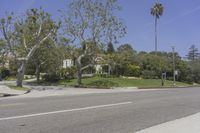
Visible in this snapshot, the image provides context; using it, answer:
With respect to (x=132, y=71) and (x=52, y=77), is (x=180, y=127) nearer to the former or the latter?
(x=52, y=77)

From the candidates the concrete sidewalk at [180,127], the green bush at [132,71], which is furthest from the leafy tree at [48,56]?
the concrete sidewalk at [180,127]

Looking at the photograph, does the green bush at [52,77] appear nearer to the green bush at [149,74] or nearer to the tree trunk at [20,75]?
the tree trunk at [20,75]

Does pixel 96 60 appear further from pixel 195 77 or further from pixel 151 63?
pixel 195 77

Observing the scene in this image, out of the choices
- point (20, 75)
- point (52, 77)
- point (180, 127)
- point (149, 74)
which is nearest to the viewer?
point (180, 127)

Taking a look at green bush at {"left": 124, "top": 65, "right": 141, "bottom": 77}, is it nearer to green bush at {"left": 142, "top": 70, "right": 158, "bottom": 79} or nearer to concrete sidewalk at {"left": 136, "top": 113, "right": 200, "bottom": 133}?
green bush at {"left": 142, "top": 70, "right": 158, "bottom": 79}

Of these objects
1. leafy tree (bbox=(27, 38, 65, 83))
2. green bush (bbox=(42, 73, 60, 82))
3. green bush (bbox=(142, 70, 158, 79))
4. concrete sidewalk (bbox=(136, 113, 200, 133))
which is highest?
leafy tree (bbox=(27, 38, 65, 83))

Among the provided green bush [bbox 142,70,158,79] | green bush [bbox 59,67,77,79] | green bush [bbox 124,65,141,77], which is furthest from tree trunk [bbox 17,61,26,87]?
green bush [bbox 142,70,158,79]

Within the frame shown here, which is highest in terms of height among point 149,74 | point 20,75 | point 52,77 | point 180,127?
point 149,74

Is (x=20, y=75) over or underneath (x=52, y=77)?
over

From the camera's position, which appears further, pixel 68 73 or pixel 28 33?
pixel 68 73

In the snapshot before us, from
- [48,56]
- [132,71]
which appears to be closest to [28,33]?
[48,56]

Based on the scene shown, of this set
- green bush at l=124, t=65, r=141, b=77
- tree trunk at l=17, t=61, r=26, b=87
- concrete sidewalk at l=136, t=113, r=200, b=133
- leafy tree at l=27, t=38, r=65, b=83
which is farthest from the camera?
green bush at l=124, t=65, r=141, b=77

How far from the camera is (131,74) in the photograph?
73.8 meters

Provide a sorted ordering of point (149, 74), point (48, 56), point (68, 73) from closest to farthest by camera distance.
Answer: point (48, 56), point (68, 73), point (149, 74)
